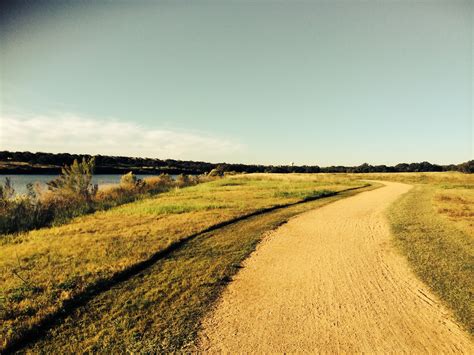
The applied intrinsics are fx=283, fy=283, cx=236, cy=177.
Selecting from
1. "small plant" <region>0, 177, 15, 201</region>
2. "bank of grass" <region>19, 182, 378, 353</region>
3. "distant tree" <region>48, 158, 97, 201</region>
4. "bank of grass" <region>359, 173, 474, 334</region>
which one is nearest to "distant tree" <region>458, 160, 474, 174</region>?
"bank of grass" <region>359, 173, 474, 334</region>

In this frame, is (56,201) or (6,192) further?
(56,201)

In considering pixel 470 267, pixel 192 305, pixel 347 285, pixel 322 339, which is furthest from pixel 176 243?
pixel 470 267

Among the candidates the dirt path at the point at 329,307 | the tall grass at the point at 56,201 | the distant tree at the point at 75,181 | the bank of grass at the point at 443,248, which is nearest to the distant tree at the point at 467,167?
the bank of grass at the point at 443,248

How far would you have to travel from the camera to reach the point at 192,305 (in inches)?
238

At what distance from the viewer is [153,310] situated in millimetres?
5789

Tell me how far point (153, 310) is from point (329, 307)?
12.4 ft

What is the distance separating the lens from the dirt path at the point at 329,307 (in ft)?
16.3

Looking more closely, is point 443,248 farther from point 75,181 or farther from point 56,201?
point 75,181

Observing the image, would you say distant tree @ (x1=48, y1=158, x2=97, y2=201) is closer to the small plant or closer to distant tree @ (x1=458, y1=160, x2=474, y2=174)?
the small plant

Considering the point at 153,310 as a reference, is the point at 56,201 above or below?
above

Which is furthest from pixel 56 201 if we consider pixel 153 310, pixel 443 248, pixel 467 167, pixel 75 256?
pixel 467 167

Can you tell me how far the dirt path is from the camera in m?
4.97

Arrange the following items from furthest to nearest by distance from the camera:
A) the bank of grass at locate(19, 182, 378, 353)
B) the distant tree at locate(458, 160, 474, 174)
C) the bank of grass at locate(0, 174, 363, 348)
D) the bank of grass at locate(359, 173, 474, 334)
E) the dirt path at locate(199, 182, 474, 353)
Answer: the distant tree at locate(458, 160, 474, 174) → the bank of grass at locate(359, 173, 474, 334) → the bank of grass at locate(0, 174, 363, 348) → the dirt path at locate(199, 182, 474, 353) → the bank of grass at locate(19, 182, 378, 353)

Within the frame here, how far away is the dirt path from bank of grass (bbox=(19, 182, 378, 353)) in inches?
17.8
